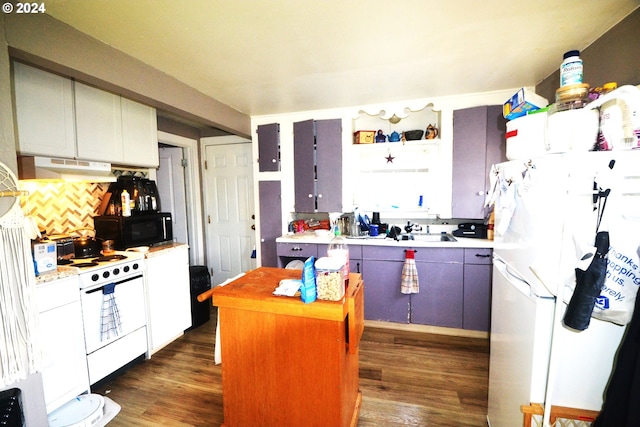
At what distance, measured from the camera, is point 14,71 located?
1579 millimetres

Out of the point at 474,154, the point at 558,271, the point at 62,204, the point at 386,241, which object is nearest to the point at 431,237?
the point at 386,241

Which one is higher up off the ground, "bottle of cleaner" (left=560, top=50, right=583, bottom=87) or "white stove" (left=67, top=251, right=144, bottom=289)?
"bottle of cleaner" (left=560, top=50, right=583, bottom=87)

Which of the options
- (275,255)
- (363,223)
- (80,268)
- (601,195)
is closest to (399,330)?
(363,223)

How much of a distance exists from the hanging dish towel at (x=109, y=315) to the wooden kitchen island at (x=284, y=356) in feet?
3.90

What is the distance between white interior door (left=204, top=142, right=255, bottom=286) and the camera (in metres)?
3.70

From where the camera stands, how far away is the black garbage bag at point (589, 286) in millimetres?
922

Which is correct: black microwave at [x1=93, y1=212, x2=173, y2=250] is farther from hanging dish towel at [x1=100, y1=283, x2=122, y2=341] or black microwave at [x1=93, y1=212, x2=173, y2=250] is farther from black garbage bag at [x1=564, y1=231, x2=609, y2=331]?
black garbage bag at [x1=564, y1=231, x2=609, y2=331]

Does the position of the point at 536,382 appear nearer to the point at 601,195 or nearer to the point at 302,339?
the point at 601,195

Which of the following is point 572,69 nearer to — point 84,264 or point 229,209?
point 84,264

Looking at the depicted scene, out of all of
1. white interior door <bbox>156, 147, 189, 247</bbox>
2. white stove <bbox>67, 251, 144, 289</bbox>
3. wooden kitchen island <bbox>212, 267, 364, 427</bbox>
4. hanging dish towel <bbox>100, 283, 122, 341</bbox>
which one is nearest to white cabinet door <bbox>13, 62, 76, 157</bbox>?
white stove <bbox>67, 251, 144, 289</bbox>

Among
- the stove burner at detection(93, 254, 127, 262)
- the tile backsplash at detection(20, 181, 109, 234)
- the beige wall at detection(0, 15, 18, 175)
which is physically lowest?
the stove burner at detection(93, 254, 127, 262)

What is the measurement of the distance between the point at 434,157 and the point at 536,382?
2.29m

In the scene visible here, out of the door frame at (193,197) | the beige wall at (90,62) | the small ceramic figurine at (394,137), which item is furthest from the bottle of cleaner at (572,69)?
the door frame at (193,197)

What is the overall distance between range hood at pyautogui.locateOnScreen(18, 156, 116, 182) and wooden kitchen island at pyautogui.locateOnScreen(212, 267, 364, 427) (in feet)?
4.86
